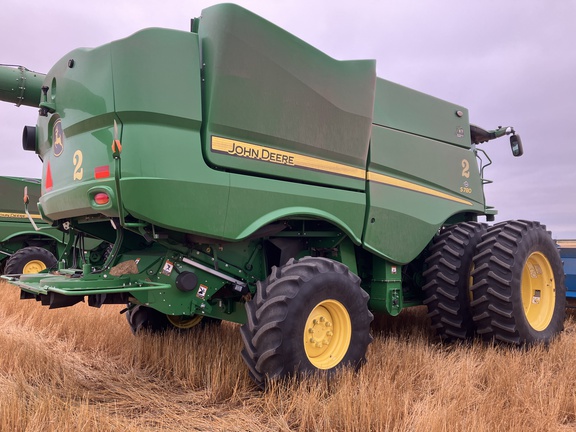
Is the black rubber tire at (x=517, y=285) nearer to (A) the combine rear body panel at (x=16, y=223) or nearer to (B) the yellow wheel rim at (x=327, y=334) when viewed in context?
(B) the yellow wheel rim at (x=327, y=334)

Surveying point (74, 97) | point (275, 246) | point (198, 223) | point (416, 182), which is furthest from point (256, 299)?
point (416, 182)

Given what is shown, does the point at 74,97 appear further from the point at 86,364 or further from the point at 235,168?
the point at 86,364

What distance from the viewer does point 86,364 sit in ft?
13.8

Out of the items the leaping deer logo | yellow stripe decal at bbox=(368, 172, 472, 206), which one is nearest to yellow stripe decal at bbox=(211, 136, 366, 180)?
yellow stripe decal at bbox=(368, 172, 472, 206)

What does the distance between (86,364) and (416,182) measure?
3468mm

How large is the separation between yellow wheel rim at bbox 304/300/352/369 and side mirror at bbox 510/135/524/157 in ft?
12.1

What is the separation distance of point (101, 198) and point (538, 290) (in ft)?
14.5

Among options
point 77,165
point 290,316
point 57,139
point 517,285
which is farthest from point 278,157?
point 517,285

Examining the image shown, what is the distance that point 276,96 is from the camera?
11.9 feet

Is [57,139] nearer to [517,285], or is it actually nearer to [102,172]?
[102,172]

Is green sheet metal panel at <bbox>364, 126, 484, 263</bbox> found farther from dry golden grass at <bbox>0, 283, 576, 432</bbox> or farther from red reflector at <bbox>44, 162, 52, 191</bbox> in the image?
red reflector at <bbox>44, 162, 52, 191</bbox>

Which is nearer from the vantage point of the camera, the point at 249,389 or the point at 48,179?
the point at 249,389

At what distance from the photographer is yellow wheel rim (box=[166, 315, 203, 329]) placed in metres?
5.09

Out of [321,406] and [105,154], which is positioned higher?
[105,154]
